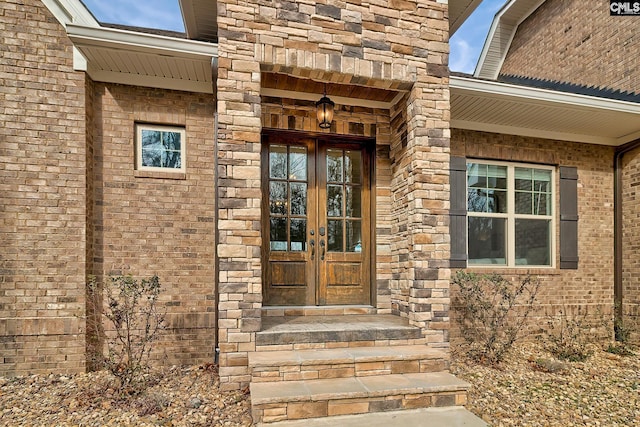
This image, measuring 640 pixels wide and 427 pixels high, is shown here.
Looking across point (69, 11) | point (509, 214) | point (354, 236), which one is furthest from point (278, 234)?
point (509, 214)

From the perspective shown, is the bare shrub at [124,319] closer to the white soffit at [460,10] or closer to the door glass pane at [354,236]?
the door glass pane at [354,236]

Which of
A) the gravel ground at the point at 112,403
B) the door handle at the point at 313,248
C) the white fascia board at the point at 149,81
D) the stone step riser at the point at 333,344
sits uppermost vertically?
the white fascia board at the point at 149,81

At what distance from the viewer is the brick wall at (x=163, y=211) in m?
4.05

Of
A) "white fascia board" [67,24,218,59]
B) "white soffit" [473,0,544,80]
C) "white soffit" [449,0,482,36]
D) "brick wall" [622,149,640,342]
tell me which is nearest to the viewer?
"white fascia board" [67,24,218,59]

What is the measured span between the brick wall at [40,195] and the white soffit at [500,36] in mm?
7732

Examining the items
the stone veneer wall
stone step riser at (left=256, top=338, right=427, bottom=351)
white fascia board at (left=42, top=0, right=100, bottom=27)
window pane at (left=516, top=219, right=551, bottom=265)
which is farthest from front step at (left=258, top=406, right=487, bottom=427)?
white fascia board at (left=42, top=0, right=100, bottom=27)

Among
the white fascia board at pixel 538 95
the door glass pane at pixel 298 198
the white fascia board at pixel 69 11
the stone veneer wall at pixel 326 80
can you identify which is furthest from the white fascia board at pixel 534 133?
the white fascia board at pixel 69 11

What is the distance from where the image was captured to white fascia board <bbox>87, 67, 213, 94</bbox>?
4031mm

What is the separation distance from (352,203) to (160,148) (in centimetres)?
236

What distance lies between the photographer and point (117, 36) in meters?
3.45

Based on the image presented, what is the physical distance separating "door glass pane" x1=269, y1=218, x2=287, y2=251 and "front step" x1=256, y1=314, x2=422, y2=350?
86cm

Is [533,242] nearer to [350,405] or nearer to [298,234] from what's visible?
[298,234]

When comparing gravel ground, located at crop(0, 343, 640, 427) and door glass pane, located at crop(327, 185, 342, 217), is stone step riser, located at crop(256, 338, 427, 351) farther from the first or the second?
door glass pane, located at crop(327, 185, 342, 217)

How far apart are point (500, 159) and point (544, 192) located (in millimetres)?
952
